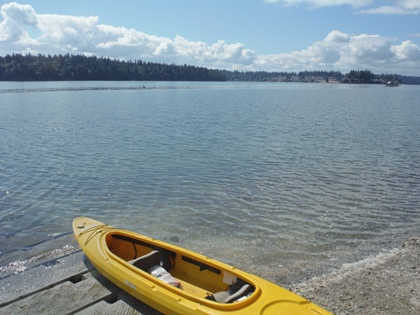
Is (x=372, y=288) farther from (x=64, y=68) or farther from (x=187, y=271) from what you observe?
(x=64, y=68)

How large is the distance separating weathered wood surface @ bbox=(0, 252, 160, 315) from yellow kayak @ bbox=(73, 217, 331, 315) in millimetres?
354

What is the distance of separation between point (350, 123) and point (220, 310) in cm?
3421

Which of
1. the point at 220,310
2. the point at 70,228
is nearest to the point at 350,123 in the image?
the point at 70,228

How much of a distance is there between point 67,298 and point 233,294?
3582 millimetres

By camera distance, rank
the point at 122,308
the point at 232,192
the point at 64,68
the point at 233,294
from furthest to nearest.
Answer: the point at 64,68, the point at 232,192, the point at 122,308, the point at 233,294

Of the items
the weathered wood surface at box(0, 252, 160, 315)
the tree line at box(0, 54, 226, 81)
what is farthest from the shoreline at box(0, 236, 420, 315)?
the tree line at box(0, 54, 226, 81)

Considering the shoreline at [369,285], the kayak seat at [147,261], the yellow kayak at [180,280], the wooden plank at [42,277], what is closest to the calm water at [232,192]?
the shoreline at [369,285]

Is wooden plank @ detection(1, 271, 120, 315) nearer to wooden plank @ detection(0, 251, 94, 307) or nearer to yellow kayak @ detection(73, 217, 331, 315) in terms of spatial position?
wooden plank @ detection(0, 251, 94, 307)

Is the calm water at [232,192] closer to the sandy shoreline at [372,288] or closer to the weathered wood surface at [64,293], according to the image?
the sandy shoreline at [372,288]

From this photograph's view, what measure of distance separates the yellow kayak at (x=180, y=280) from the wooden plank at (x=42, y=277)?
62 centimetres

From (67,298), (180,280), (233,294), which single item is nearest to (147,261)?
(180,280)

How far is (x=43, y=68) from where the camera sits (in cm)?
14788

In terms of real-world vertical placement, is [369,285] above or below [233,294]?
below

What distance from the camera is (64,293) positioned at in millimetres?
7465
